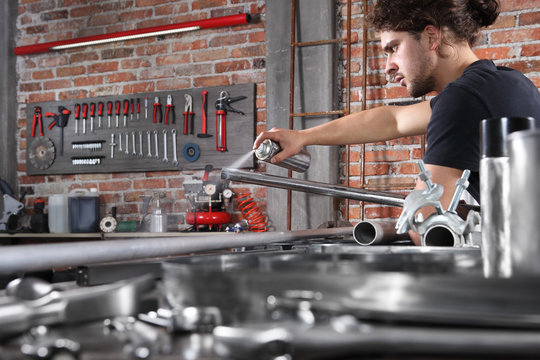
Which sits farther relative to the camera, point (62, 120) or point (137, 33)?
point (62, 120)

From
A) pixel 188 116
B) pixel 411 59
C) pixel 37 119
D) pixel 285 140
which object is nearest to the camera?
pixel 285 140

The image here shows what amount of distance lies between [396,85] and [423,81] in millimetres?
1483

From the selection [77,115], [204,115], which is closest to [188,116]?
[204,115]

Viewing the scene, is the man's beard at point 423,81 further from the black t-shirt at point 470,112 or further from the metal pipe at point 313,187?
the metal pipe at point 313,187

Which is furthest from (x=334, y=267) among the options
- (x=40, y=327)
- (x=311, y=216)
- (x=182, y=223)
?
(x=182, y=223)

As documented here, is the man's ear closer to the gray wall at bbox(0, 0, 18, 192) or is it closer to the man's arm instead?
the man's arm

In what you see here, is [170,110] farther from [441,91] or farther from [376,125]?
[441,91]

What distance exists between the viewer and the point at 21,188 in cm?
424

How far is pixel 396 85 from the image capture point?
3.23 metres

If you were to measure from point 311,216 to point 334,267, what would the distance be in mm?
2868

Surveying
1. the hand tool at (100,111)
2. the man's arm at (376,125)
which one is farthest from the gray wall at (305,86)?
the hand tool at (100,111)

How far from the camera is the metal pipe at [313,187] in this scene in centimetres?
129

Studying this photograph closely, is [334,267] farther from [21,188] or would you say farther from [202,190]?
[21,188]

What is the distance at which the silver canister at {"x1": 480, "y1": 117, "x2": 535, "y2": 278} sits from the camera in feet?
1.59
